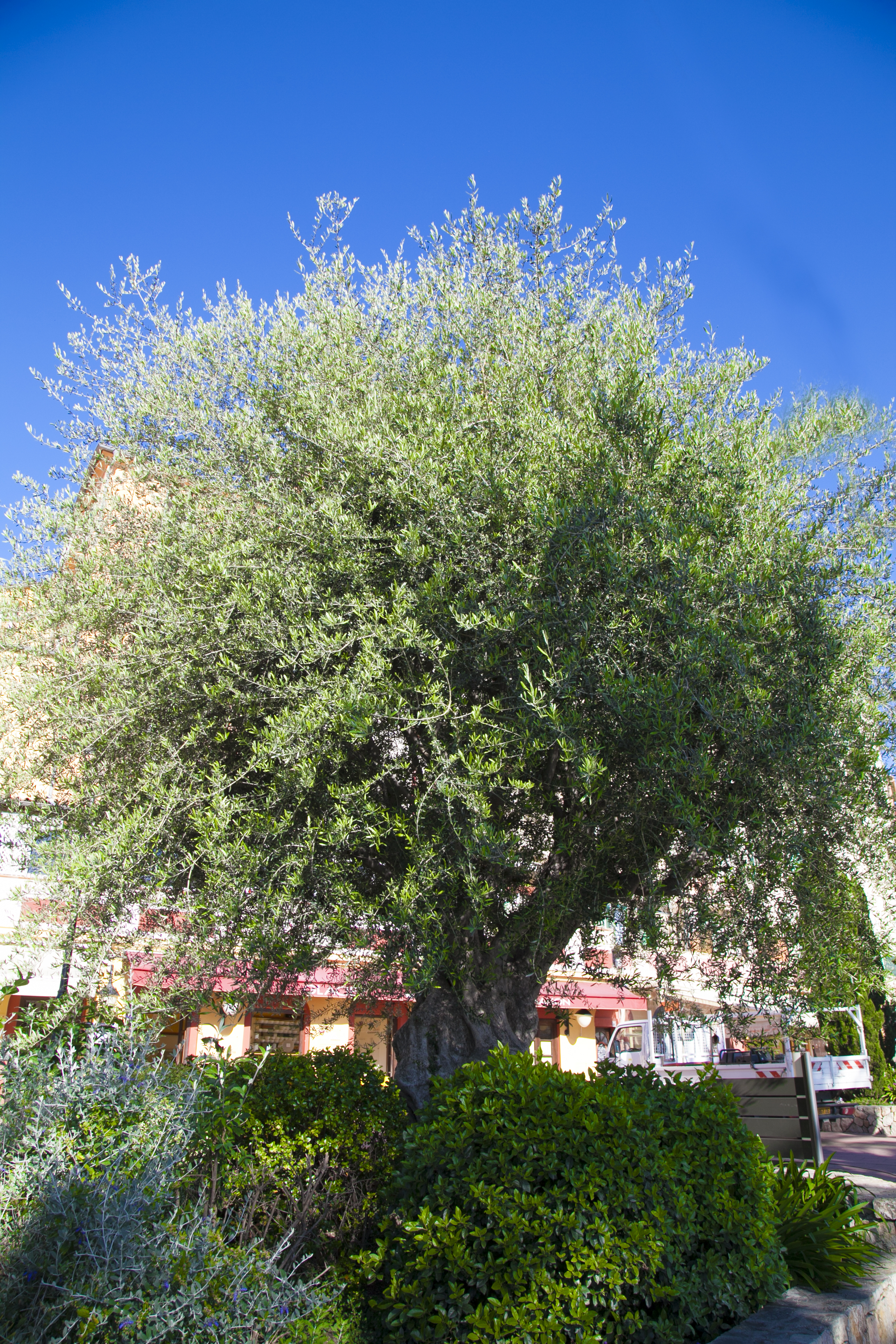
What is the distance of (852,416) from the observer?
9031 mm

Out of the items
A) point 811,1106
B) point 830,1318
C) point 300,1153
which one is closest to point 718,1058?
point 811,1106

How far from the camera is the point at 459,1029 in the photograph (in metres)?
8.05

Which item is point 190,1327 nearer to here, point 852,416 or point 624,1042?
point 852,416

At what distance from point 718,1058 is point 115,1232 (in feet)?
60.9

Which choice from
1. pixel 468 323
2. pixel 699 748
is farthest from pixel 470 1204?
pixel 468 323

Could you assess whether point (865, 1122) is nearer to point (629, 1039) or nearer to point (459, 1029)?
point (629, 1039)

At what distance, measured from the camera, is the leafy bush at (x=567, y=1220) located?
4312 mm

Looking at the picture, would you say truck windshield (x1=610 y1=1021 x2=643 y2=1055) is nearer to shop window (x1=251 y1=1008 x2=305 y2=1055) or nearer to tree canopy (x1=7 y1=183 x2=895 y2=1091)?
shop window (x1=251 y1=1008 x2=305 y2=1055)

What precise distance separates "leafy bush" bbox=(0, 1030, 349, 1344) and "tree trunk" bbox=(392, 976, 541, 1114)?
10.5 feet

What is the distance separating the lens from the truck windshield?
61.5ft

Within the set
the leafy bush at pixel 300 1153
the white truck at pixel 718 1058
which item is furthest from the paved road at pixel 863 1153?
the leafy bush at pixel 300 1153

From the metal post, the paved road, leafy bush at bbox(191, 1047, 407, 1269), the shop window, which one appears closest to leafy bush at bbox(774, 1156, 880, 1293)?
leafy bush at bbox(191, 1047, 407, 1269)

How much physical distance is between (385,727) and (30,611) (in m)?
3.92

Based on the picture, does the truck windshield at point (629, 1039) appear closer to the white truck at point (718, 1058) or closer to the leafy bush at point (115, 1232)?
the white truck at point (718, 1058)
